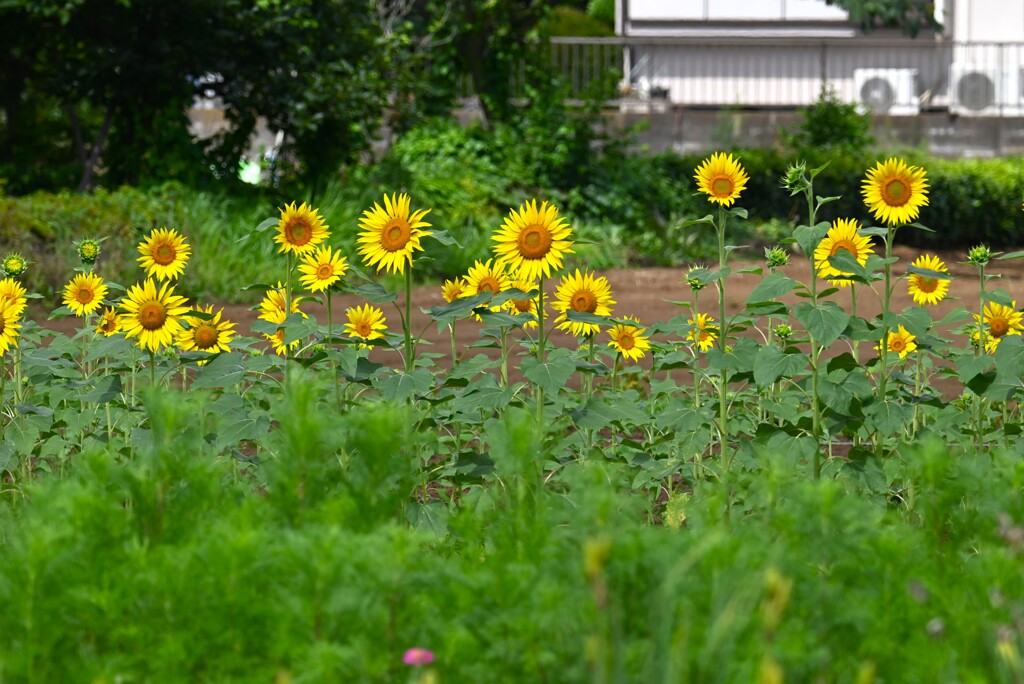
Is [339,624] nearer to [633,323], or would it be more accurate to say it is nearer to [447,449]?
[633,323]

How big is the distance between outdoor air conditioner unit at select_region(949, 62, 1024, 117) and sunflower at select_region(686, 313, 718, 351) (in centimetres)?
1966

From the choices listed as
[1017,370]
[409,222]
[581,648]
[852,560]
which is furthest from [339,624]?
[1017,370]

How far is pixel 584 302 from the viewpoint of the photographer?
Result: 13.6ft

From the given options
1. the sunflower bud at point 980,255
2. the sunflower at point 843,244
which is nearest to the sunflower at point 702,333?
the sunflower at point 843,244

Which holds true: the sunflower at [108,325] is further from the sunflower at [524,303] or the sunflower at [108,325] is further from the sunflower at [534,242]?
the sunflower at [534,242]

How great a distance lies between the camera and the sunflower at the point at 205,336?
416 centimetres

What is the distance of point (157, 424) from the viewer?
252 cm

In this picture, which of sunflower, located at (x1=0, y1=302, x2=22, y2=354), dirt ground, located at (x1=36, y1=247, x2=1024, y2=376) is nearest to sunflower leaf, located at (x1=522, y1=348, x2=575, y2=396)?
sunflower, located at (x1=0, y1=302, x2=22, y2=354)

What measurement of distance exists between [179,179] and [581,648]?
1238 cm

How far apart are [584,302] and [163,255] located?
1355 millimetres

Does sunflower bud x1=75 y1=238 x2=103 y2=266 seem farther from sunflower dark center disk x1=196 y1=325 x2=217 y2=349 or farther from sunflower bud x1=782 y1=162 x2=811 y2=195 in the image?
sunflower bud x1=782 y1=162 x2=811 y2=195

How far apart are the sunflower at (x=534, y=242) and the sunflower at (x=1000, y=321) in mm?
1506

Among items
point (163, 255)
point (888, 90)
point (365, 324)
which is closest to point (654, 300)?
point (365, 324)

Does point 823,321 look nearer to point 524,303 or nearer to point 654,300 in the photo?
point 524,303
